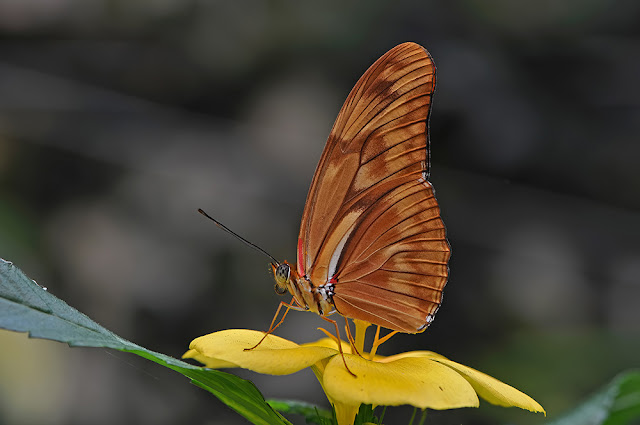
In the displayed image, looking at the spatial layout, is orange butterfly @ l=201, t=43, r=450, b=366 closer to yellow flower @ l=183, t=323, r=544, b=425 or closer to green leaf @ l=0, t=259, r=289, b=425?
yellow flower @ l=183, t=323, r=544, b=425

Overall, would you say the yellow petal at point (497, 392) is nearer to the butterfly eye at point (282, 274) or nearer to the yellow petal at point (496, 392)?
the yellow petal at point (496, 392)

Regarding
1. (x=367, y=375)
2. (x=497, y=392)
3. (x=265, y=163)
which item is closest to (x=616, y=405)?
(x=497, y=392)

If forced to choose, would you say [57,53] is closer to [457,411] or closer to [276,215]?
[276,215]

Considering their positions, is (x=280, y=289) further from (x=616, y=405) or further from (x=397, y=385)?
(x=616, y=405)

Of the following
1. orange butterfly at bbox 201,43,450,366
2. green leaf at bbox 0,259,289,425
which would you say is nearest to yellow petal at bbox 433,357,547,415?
orange butterfly at bbox 201,43,450,366

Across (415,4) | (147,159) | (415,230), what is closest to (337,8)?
(415,4)

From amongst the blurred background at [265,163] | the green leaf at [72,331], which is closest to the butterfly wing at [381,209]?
the green leaf at [72,331]
